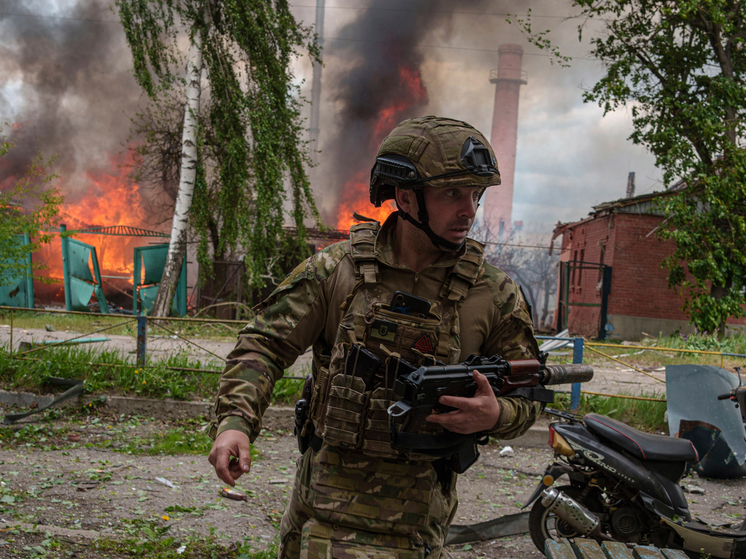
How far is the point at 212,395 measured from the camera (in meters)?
6.62

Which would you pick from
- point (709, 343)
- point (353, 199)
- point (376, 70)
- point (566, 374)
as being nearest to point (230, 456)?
point (566, 374)

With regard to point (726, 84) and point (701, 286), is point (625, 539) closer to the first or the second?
point (701, 286)

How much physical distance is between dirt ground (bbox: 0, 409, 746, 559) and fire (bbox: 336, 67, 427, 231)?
2001 centimetres

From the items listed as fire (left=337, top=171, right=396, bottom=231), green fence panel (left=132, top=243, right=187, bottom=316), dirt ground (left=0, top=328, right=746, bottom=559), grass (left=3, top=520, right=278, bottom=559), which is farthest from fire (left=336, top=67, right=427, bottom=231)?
grass (left=3, top=520, right=278, bottom=559)

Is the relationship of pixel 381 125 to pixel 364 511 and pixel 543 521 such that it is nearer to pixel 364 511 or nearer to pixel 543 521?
pixel 543 521

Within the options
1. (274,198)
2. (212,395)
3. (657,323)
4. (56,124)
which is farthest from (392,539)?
(56,124)

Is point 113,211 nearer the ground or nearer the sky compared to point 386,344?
nearer the sky

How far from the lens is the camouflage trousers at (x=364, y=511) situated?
1.68m

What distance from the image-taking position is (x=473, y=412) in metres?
1.59

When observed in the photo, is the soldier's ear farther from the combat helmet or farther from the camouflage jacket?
the camouflage jacket

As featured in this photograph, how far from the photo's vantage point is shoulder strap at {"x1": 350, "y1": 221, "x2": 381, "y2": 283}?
185 centimetres

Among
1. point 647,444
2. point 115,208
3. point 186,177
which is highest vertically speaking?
point 186,177

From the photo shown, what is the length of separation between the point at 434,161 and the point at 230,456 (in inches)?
43.4

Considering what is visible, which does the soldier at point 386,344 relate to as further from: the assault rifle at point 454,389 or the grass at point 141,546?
the grass at point 141,546
